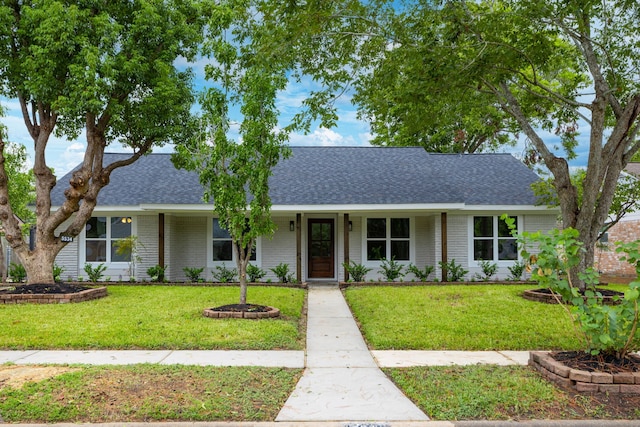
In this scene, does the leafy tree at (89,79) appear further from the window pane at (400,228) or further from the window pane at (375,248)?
the window pane at (400,228)

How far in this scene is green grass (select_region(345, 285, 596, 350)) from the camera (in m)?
7.45

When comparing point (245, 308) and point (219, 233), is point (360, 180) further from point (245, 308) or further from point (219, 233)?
point (245, 308)

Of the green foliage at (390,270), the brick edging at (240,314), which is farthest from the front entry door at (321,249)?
the brick edging at (240,314)

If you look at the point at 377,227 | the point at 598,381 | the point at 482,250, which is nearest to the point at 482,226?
the point at 482,250

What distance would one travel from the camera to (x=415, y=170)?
17703mm

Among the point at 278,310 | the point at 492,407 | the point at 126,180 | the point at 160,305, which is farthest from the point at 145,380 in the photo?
the point at 126,180

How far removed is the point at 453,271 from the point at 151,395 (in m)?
11.7

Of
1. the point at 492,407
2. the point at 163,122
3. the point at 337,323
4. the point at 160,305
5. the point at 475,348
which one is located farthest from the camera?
the point at 163,122

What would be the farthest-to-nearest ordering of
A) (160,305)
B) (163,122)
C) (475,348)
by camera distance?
(163,122), (160,305), (475,348)

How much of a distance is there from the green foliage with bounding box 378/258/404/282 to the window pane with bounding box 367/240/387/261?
0.37 m

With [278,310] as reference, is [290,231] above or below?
above

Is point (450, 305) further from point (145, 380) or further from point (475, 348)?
point (145, 380)

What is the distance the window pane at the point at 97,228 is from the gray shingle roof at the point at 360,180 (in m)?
0.93

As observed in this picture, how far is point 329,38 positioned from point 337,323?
6.29m
